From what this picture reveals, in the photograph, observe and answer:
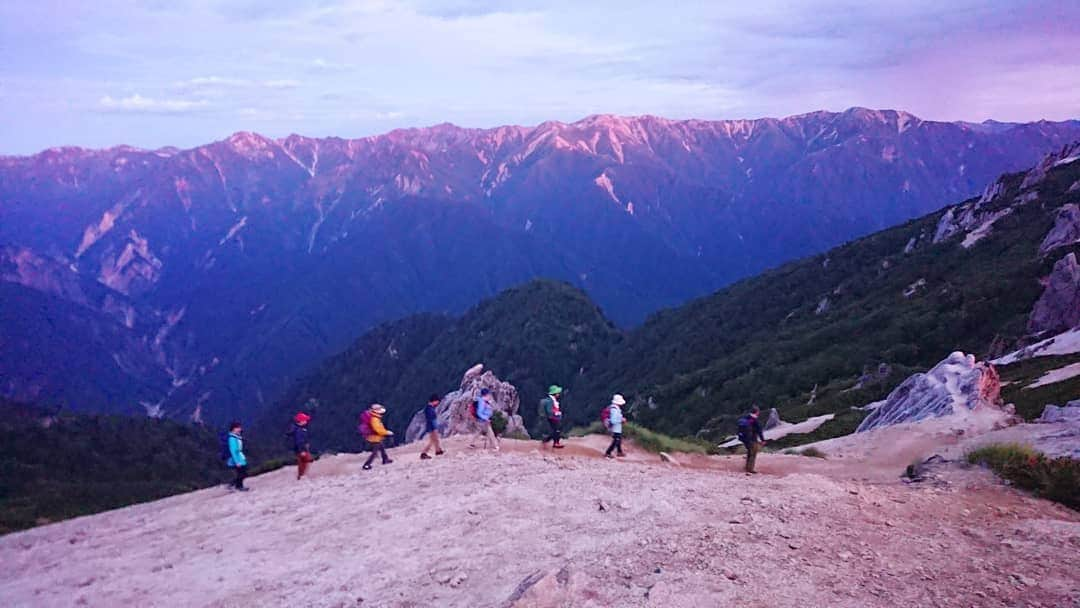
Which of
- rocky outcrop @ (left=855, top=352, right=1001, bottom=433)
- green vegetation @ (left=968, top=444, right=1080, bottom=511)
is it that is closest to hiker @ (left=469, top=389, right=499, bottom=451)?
green vegetation @ (left=968, top=444, right=1080, bottom=511)

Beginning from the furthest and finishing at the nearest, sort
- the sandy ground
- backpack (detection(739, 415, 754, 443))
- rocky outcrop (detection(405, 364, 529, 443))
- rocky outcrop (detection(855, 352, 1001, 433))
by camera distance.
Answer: rocky outcrop (detection(405, 364, 529, 443)) < rocky outcrop (detection(855, 352, 1001, 433)) < backpack (detection(739, 415, 754, 443)) < the sandy ground

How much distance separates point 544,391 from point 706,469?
123 m

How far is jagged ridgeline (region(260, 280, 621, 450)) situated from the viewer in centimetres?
15288

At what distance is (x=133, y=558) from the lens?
58.2 ft

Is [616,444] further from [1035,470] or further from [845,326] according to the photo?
[845,326]

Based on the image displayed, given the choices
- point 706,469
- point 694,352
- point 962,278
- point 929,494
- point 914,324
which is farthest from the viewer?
point 694,352

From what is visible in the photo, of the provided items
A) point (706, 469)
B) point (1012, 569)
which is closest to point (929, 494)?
point (1012, 569)

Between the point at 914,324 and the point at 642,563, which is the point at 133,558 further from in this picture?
the point at 914,324

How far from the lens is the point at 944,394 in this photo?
29.8 metres

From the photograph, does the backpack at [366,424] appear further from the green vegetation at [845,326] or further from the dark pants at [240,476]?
the green vegetation at [845,326]

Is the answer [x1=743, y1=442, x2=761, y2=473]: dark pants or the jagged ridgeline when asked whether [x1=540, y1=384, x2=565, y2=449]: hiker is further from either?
the jagged ridgeline

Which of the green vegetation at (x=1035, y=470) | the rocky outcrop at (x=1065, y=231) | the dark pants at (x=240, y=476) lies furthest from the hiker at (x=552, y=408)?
the rocky outcrop at (x=1065, y=231)

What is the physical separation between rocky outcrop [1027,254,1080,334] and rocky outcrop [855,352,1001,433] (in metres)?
21.7

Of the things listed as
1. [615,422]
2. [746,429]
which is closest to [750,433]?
[746,429]
